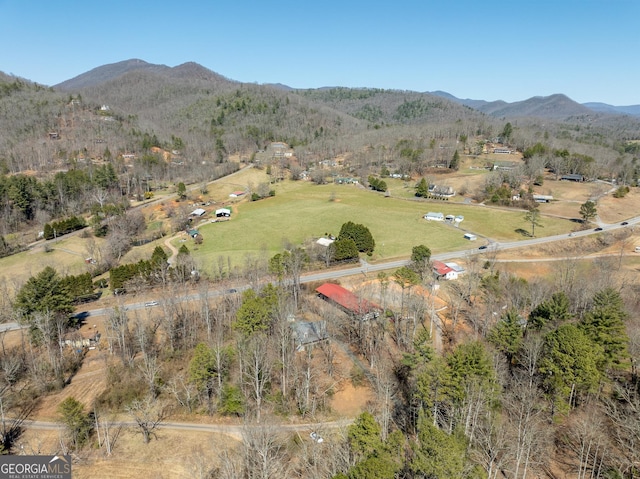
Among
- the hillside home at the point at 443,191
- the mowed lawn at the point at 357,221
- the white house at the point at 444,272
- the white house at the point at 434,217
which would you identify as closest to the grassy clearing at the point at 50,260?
the mowed lawn at the point at 357,221

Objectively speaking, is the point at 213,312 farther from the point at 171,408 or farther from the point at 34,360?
the point at 34,360

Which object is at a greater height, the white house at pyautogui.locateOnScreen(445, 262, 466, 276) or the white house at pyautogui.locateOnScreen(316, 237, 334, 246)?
the white house at pyautogui.locateOnScreen(316, 237, 334, 246)

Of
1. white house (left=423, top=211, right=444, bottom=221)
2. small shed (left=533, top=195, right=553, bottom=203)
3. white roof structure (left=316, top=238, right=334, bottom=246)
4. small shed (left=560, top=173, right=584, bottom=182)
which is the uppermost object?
small shed (left=560, top=173, right=584, bottom=182)

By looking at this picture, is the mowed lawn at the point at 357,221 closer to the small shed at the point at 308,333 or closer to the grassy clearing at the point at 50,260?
the grassy clearing at the point at 50,260

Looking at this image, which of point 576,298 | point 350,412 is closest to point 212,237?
point 350,412

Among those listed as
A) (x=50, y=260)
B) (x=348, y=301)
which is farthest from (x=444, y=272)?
(x=50, y=260)

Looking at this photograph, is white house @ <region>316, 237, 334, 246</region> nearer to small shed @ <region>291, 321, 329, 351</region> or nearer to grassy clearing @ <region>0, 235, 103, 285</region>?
small shed @ <region>291, 321, 329, 351</region>

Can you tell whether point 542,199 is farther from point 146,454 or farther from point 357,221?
point 146,454

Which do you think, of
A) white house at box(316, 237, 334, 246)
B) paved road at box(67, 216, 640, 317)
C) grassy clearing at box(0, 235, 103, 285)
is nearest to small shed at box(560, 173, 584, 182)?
paved road at box(67, 216, 640, 317)
